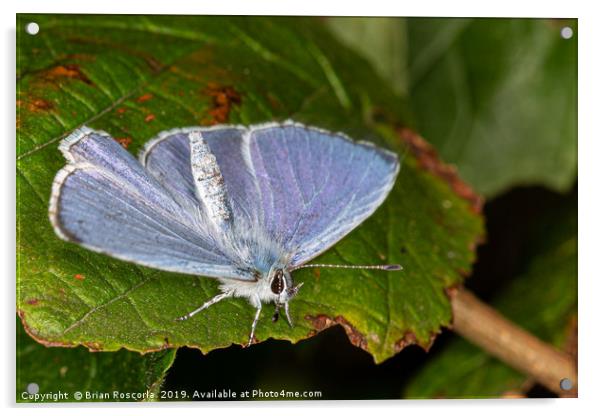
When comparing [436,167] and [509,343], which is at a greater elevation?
[436,167]

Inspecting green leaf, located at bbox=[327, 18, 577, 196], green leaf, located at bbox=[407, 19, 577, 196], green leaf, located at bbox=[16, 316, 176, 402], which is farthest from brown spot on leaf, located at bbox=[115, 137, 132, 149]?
green leaf, located at bbox=[407, 19, 577, 196]

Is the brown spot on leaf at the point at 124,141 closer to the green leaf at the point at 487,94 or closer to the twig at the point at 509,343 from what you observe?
the twig at the point at 509,343

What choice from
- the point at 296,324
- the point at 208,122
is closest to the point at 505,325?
the point at 296,324

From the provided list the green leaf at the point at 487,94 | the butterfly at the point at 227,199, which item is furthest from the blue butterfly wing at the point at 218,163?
the green leaf at the point at 487,94

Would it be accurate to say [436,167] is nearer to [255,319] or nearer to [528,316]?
[528,316]

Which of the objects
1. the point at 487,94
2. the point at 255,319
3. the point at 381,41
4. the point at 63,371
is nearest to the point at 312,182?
the point at 255,319
